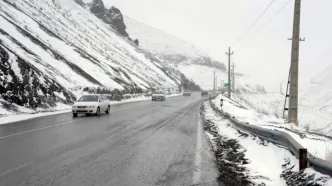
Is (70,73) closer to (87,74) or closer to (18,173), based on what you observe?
(87,74)

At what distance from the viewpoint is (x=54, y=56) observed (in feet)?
161

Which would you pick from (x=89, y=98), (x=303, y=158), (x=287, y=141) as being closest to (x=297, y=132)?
(x=287, y=141)

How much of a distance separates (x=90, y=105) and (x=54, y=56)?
2808 cm

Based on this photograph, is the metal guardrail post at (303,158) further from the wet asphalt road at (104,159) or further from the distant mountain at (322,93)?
the distant mountain at (322,93)

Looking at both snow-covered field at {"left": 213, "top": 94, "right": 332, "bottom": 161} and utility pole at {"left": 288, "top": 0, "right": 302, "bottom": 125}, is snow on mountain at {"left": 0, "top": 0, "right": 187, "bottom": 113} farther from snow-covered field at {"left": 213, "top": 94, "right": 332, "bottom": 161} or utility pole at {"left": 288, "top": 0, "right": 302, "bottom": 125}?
utility pole at {"left": 288, "top": 0, "right": 302, "bottom": 125}

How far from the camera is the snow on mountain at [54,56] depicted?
28.6m

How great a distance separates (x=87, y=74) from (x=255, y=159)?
4513 cm

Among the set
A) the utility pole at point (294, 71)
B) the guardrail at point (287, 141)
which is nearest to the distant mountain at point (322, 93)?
the utility pole at point (294, 71)

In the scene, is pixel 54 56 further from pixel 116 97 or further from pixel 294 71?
pixel 294 71

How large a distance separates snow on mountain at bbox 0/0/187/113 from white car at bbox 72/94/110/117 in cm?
483

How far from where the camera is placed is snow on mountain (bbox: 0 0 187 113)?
28.6 m

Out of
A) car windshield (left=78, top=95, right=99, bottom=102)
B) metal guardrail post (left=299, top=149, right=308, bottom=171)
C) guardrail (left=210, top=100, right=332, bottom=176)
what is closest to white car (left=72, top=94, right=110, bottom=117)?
car windshield (left=78, top=95, right=99, bottom=102)

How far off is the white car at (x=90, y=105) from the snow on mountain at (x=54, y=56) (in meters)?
4.83

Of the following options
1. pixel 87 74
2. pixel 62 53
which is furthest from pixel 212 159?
pixel 62 53
